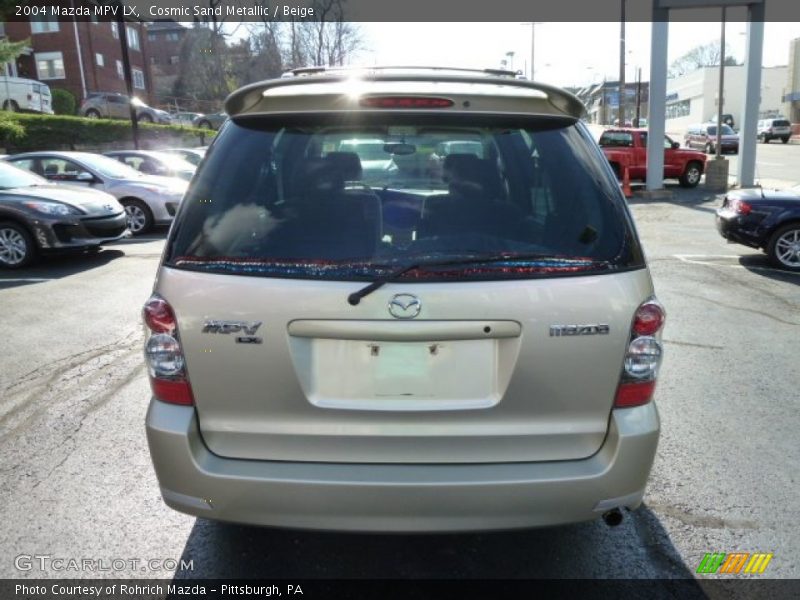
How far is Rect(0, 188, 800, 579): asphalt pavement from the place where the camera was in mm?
Answer: 2830

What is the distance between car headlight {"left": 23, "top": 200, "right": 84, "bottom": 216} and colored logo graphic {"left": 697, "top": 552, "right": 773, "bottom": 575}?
28.7ft

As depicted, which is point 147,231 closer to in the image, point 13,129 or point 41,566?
point 41,566

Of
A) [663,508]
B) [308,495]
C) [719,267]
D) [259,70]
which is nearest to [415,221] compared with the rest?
[308,495]

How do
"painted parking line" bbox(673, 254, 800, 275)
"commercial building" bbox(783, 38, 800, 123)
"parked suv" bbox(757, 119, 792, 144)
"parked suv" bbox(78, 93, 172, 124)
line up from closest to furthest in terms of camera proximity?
1. "painted parking line" bbox(673, 254, 800, 275)
2. "parked suv" bbox(78, 93, 172, 124)
3. "parked suv" bbox(757, 119, 792, 144)
4. "commercial building" bbox(783, 38, 800, 123)

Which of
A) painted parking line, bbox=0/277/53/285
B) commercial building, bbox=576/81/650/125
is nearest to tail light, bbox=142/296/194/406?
painted parking line, bbox=0/277/53/285

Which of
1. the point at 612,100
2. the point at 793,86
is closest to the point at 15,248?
the point at 793,86

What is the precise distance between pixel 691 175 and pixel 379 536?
20.1 meters

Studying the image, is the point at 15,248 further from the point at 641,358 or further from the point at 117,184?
the point at 641,358

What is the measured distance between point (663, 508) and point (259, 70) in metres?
54.2

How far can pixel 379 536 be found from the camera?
9.95ft

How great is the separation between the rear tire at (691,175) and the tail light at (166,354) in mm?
20597

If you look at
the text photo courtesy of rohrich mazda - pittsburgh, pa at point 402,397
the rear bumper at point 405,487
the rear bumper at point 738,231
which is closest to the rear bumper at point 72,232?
the text photo courtesy of rohrich mazda - pittsburgh, pa at point 402,397

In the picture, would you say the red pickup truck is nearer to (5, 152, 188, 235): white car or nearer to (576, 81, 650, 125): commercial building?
(5, 152, 188, 235): white car

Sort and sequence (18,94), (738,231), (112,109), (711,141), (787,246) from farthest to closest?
(711,141) < (112,109) < (18,94) < (738,231) < (787,246)
